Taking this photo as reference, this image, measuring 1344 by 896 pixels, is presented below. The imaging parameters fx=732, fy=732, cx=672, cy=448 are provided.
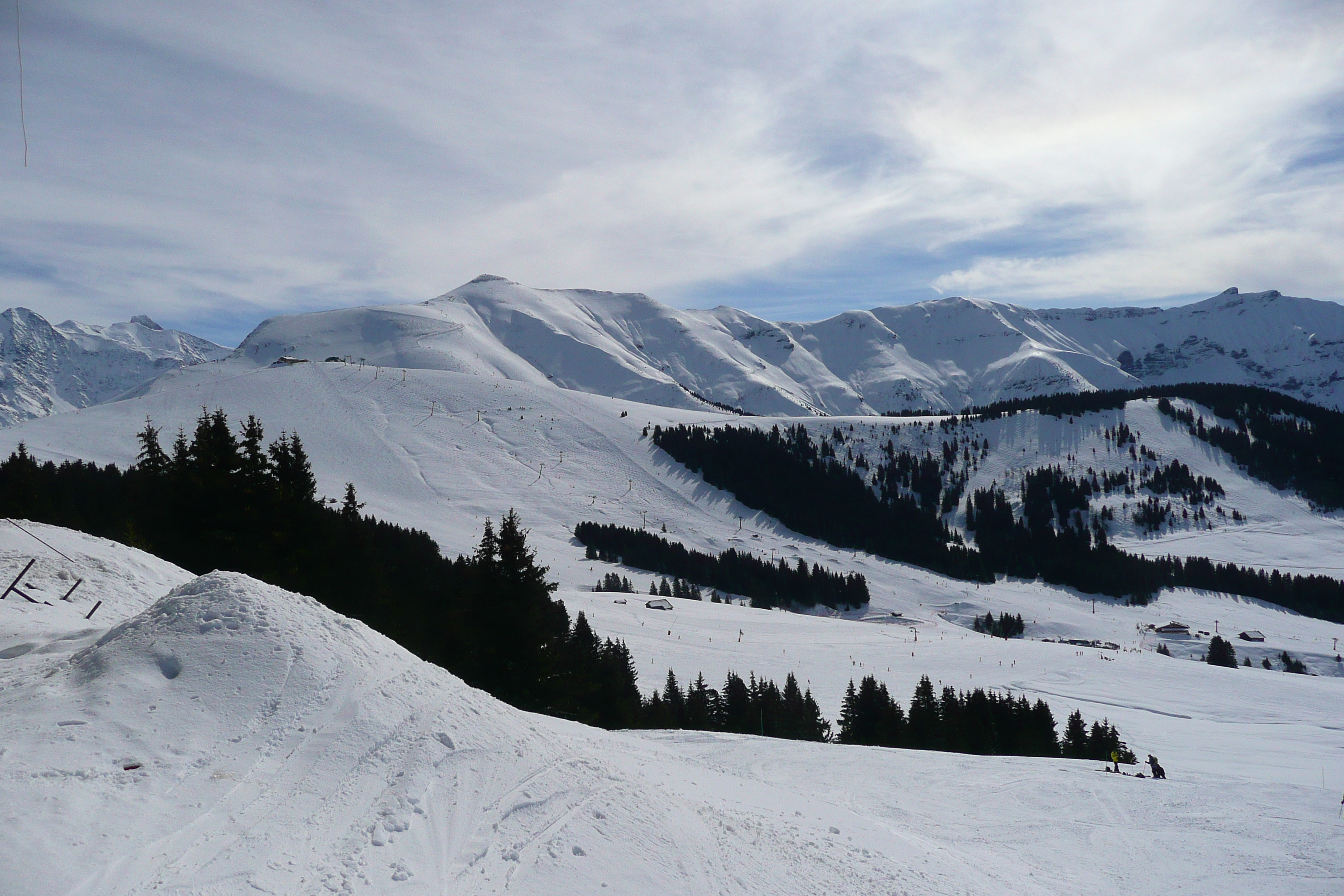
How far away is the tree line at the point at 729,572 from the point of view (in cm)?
11525

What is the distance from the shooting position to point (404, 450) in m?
142

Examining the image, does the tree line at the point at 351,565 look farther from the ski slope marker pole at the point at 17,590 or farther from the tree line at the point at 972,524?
the tree line at the point at 972,524

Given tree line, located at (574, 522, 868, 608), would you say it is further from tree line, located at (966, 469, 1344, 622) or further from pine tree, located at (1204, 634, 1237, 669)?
tree line, located at (966, 469, 1344, 622)

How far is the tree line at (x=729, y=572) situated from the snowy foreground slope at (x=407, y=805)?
3893 inches

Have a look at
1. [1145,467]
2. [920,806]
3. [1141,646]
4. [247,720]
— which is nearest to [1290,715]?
[920,806]

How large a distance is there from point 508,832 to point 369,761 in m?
2.28

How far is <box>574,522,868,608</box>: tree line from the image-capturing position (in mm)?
115250

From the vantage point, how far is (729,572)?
4717 inches

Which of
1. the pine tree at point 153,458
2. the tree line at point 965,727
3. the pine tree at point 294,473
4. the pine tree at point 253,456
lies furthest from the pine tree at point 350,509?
the tree line at point 965,727

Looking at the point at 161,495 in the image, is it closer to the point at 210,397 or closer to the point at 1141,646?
the point at 1141,646

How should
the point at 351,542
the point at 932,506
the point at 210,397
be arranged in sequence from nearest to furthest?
the point at 351,542 → the point at 210,397 → the point at 932,506

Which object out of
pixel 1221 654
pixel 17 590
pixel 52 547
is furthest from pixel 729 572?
pixel 17 590

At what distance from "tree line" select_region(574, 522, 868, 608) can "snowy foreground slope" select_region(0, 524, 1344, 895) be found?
9889 centimetres

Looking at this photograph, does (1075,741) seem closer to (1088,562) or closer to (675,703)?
(675,703)
